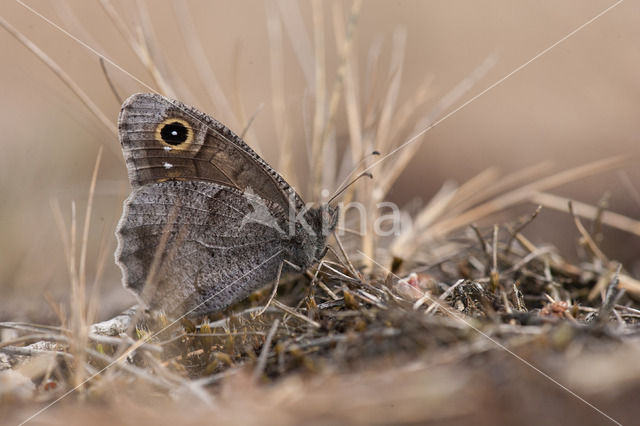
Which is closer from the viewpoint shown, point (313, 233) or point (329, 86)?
point (313, 233)

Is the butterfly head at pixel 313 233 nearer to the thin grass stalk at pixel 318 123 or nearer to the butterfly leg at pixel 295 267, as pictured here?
the butterfly leg at pixel 295 267

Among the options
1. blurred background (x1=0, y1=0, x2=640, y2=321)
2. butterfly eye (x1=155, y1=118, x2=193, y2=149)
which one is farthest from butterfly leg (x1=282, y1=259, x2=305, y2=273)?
blurred background (x1=0, y1=0, x2=640, y2=321)

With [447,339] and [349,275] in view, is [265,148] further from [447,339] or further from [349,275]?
[447,339]

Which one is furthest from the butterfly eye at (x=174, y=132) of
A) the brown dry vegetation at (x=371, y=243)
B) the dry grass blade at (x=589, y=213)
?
the dry grass blade at (x=589, y=213)

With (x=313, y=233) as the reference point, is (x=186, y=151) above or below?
above

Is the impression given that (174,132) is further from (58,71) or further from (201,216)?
(58,71)

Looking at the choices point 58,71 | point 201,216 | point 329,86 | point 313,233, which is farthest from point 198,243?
point 329,86

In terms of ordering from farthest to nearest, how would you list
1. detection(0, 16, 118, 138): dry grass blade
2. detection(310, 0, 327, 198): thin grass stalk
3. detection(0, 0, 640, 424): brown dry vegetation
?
detection(310, 0, 327, 198): thin grass stalk, detection(0, 16, 118, 138): dry grass blade, detection(0, 0, 640, 424): brown dry vegetation

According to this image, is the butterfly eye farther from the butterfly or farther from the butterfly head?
the butterfly head
